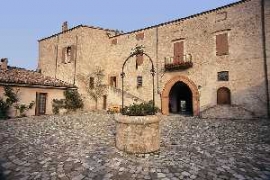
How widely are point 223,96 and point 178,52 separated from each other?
206 inches

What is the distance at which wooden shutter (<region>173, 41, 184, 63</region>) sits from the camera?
19359 mm

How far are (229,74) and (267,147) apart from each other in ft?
32.1

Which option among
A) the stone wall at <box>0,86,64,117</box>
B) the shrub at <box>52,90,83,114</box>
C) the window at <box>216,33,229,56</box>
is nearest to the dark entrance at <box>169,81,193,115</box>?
the window at <box>216,33,229,56</box>

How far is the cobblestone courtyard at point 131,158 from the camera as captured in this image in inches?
218

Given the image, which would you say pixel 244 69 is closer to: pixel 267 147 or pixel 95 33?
pixel 267 147

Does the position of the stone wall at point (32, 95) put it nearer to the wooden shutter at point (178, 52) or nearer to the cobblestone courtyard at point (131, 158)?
the cobblestone courtyard at point (131, 158)

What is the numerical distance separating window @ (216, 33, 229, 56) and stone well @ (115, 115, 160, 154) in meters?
11.8

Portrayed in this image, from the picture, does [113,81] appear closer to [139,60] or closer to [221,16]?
[139,60]

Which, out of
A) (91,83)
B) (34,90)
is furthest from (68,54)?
(34,90)

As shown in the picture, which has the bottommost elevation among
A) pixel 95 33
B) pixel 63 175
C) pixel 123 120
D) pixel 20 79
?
pixel 63 175

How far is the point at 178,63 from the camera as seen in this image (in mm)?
18953

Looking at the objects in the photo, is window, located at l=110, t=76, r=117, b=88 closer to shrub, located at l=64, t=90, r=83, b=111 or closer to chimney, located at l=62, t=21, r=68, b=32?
shrub, located at l=64, t=90, r=83, b=111

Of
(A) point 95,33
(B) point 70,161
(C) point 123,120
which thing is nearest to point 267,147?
(C) point 123,120

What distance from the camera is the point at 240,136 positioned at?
31.9ft
